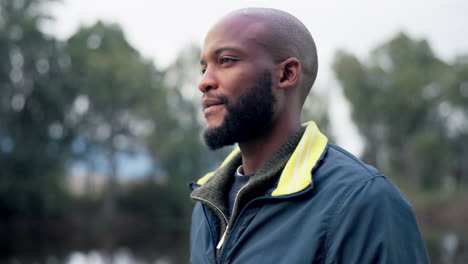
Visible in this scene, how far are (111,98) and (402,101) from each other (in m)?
20.0

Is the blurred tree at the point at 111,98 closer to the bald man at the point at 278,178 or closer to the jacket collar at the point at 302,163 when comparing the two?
the bald man at the point at 278,178

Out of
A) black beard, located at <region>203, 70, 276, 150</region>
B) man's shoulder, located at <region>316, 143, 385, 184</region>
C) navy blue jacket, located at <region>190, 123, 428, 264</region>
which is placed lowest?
navy blue jacket, located at <region>190, 123, 428, 264</region>

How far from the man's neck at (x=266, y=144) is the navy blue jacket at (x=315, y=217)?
0.19 ft

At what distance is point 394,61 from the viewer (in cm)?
3975

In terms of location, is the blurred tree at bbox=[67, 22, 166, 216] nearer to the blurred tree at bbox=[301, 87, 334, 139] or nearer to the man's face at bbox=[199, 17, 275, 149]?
the blurred tree at bbox=[301, 87, 334, 139]

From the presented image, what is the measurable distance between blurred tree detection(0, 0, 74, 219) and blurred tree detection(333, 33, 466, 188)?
20.5 meters

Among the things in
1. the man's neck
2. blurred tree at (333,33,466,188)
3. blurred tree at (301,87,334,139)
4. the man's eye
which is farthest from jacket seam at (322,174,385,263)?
blurred tree at (333,33,466,188)

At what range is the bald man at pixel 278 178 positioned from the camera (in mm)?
1714

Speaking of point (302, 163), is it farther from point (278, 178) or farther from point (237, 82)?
point (237, 82)

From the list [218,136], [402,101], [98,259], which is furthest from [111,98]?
[218,136]

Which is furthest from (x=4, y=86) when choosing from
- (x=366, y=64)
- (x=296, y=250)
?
(x=296, y=250)

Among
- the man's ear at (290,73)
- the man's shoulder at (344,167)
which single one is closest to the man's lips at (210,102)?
the man's ear at (290,73)

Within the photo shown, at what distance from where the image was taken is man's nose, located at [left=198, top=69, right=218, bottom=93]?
2.18 m

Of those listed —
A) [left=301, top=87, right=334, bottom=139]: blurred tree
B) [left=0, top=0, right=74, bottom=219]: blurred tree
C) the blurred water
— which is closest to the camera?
the blurred water
